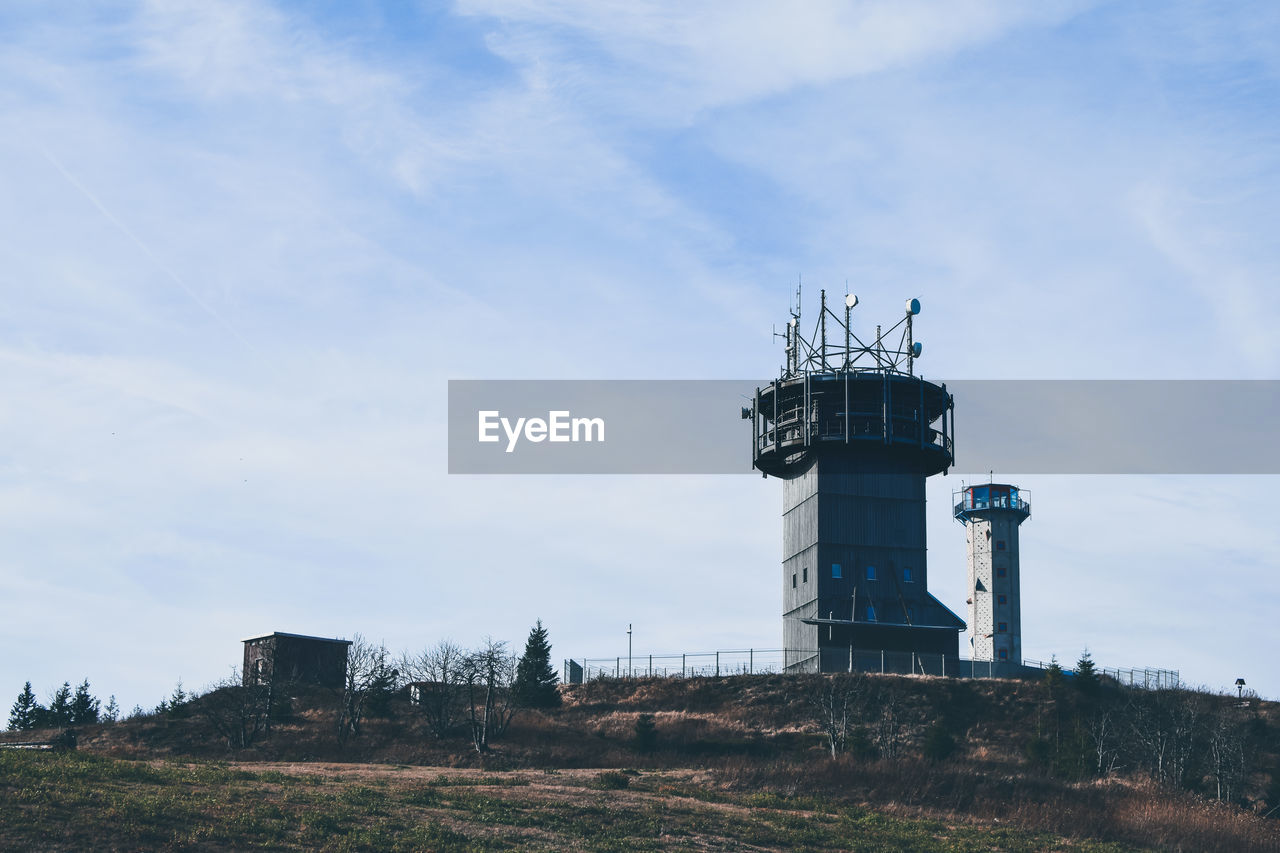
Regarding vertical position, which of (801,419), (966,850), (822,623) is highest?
(801,419)

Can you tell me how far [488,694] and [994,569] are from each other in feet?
143

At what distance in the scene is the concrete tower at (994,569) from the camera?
9475 cm

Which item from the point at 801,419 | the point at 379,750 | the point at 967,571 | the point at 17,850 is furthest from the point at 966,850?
the point at 967,571

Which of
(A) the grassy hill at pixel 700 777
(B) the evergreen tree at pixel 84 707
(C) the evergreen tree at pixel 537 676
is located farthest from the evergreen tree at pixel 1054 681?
(B) the evergreen tree at pixel 84 707

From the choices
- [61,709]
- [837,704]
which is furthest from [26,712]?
[837,704]

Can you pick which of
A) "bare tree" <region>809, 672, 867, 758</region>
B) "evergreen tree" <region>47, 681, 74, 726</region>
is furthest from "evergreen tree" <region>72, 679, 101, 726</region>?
"bare tree" <region>809, 672, 867, 758</region>

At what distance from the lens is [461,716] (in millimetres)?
70188

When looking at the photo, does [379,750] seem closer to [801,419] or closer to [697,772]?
[697,772]

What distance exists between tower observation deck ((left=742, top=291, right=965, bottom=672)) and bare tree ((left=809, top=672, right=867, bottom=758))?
3.22 meters

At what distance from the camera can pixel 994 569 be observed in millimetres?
96000

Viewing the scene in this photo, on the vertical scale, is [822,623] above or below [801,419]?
below

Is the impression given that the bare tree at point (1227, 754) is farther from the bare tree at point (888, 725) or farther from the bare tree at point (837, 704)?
the bare tree at point (837, 704)

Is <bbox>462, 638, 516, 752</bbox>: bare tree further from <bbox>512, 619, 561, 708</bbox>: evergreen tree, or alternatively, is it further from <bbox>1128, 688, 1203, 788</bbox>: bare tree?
<bbox>1128, 688, 1203, 788</bbox>: bare tree

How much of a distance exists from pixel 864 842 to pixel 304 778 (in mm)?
18651
